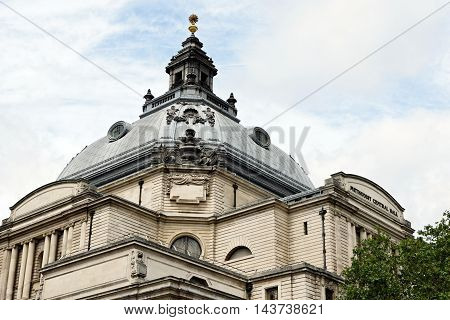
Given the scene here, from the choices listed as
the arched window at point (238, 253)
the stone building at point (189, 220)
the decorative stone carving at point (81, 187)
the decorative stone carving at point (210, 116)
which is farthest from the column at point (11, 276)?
the decorative stone carving at point (210, 116)

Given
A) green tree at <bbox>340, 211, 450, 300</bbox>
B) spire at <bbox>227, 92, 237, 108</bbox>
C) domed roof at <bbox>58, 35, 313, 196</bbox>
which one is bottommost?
green tree at <bbox>340, 211, 450, 300</bbox>

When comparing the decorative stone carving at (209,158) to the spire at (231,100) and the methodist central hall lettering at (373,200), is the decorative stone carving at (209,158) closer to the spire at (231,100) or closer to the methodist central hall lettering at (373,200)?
the methodist central hall lettering at (373,200)

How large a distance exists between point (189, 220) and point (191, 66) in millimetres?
26817

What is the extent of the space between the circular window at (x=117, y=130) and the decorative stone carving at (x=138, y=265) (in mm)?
28652

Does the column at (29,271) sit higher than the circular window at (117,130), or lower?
lower

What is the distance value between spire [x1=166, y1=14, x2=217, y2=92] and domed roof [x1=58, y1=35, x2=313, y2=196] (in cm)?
176

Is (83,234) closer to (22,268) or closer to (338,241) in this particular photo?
(22,268)

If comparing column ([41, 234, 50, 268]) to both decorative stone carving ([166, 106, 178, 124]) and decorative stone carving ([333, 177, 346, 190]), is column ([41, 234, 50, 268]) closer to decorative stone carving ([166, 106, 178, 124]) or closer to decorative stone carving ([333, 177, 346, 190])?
decorative stone carving ([166, 106, 178, 124])

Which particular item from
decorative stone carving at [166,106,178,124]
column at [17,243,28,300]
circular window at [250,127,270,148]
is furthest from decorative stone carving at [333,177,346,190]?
column at [17,243,28,300]

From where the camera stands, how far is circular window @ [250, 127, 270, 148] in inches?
3108

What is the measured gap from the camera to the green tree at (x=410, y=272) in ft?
141

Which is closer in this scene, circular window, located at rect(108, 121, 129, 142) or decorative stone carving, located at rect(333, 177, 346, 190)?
decorative stone carving, located at rect(333, 177, 346, 190)

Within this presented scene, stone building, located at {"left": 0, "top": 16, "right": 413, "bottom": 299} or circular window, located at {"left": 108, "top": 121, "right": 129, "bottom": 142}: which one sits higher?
circular window, located at {"left": 108, "top": 121, "right": 129, "bottom": 142}
